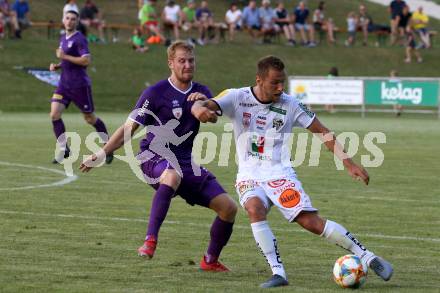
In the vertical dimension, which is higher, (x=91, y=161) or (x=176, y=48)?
(x=176, y=48)

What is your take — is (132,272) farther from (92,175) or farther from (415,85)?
(415,85)

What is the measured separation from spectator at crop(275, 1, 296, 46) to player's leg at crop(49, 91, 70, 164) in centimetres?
2632

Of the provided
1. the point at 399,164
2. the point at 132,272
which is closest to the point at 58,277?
the point at 132,272

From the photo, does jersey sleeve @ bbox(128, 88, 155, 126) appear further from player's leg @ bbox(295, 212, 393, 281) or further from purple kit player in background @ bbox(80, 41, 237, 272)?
player's leg @ bbox(295, 212, 393, 281)

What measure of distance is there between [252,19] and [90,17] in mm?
6612

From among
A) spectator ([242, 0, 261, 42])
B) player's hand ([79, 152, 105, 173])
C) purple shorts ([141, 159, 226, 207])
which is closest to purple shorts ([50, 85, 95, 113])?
purple shorts ([141, 159, 226, 207])

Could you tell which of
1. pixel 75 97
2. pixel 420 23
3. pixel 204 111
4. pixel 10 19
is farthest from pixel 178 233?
pixel 420 23

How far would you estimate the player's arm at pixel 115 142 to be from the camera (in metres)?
8.80

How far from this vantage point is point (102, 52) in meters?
41.2

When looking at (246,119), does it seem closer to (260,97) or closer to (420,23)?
(260,97)

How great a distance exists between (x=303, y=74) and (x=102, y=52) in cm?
782

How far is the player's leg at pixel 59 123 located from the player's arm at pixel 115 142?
9.35m

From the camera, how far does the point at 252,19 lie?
4347 cm

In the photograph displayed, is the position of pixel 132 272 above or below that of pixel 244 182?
below
